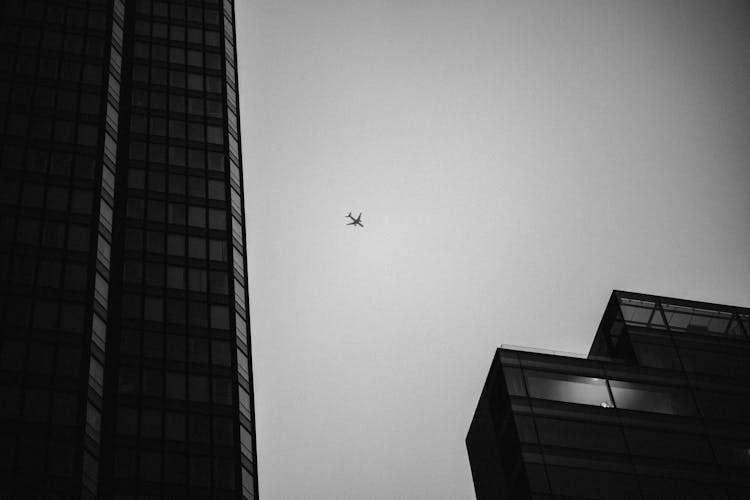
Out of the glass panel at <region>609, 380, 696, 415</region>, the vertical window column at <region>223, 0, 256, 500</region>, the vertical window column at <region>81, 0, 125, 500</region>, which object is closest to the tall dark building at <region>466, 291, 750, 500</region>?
the glass panel at <region>609, 380, 696, 415</region>

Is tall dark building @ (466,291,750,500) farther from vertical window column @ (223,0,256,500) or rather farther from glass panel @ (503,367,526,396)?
vertical window column @ (223,0,256,500)

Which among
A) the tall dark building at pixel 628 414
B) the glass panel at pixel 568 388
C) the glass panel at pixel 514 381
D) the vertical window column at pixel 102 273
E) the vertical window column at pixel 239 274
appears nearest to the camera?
the tall dark building at pixel 628 414

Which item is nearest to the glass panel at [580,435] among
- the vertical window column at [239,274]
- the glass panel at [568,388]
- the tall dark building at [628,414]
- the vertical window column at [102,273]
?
the tall dark building at [628,414]

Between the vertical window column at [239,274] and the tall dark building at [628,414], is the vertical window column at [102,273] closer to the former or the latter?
the vertical window column at [239,274]

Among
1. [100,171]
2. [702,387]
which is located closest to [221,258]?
[100,171]

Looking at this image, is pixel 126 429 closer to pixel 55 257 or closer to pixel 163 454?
pixel 163 454

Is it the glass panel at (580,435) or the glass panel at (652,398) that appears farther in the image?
the glass panel at (652,398)
